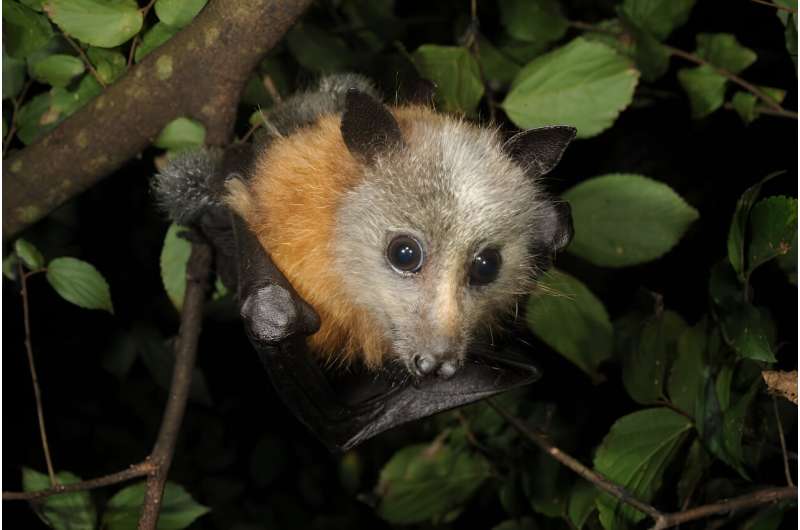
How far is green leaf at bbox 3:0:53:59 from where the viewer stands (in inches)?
79.2

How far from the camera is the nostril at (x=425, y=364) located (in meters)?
1.74

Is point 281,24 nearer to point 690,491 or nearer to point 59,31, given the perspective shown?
point 59,31

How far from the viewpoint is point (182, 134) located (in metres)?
2.25

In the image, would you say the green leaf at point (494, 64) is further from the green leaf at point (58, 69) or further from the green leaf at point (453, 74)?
the green leaf at point (58, 69)

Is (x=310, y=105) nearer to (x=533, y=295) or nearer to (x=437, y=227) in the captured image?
(x=437, y=227)

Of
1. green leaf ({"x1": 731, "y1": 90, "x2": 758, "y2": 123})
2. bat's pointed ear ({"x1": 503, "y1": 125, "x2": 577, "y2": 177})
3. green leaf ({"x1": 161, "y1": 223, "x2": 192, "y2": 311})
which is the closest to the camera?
bat's pointed ear ({"x1": 503, "y1": 125, "x2": 577, "y2": 177})

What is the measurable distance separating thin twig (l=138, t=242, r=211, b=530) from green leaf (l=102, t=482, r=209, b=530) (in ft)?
0.31

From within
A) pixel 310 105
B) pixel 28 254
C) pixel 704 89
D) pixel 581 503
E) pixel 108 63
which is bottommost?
pixel 581 503

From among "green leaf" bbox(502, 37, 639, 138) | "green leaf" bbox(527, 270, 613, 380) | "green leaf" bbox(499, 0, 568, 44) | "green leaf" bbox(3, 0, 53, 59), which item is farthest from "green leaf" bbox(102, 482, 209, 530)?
"green leaf" bbox(499, 0, 568, 44)

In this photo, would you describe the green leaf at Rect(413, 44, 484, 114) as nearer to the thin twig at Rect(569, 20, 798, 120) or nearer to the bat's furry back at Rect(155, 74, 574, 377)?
the bat's furry back at Rect(155, 74, 574, 377)

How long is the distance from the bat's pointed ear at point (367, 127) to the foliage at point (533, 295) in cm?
48

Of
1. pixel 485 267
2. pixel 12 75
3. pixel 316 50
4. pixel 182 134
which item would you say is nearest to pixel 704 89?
Answer: pixel 485 267

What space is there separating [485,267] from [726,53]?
1.10 m

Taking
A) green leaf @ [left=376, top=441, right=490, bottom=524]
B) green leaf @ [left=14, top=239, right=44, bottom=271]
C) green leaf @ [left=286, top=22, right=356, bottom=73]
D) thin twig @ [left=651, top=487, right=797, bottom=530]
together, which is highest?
green leaf @ [left=286, top=22, right=356, bottom=73]
